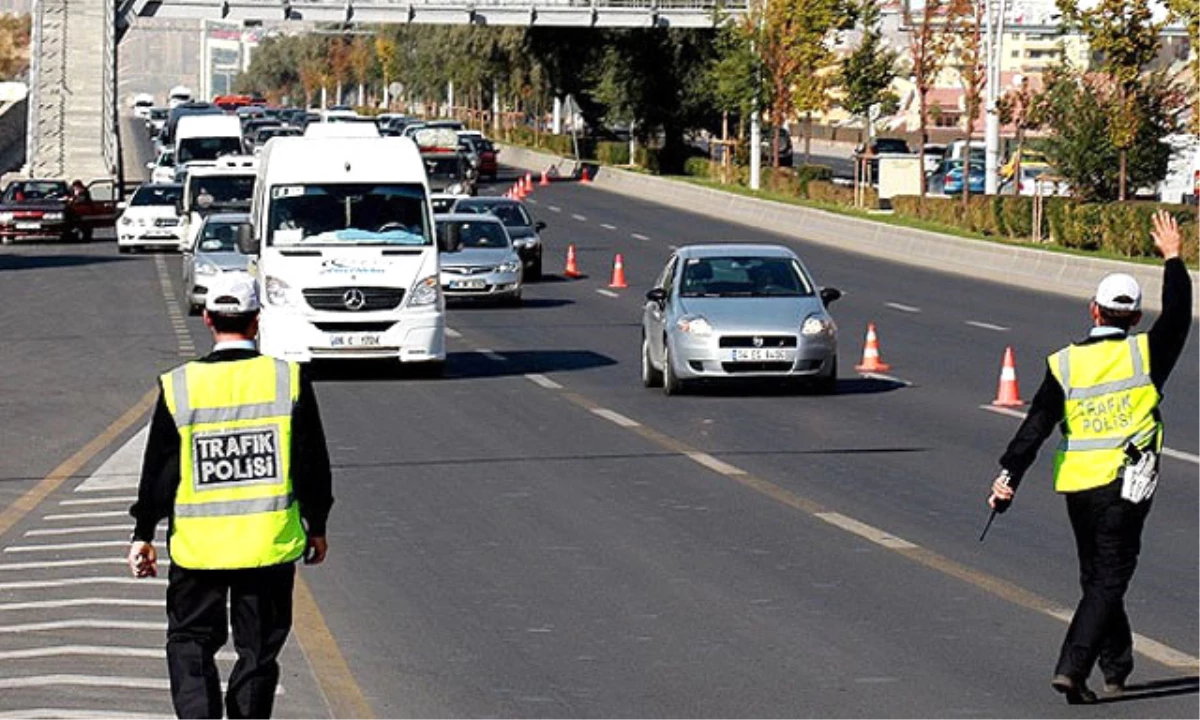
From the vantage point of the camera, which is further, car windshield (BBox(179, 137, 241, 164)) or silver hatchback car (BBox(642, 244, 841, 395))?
car windshield (BBox(179, 137, 241, 164))

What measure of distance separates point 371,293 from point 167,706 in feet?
55.5

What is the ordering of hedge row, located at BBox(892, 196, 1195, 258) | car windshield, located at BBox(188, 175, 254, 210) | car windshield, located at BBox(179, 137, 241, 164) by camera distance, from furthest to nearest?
car windshield, located at BBox(179, 137, 241, 164) → hedge row, located at BBox(892, 196, 1195, 258) → car windshield, located at BBox(188, 175, 254, 210)

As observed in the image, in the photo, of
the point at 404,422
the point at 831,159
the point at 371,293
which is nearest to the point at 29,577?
the point at 404,422

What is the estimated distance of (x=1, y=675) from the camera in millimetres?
10773

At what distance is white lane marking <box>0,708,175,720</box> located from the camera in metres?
9.80

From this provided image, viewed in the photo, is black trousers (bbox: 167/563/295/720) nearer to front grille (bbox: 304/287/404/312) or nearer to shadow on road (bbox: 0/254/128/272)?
front grille (bbox: 304/287/404/312)

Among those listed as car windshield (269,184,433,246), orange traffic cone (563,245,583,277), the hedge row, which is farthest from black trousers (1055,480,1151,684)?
orange traffic cone (563,245,583,277)

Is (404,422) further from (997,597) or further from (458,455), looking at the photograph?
(997,597)

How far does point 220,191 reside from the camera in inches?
1833

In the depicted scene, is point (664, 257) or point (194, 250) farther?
point (664, 257)

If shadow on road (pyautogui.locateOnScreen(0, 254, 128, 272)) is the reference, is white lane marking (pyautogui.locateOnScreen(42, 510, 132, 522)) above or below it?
above

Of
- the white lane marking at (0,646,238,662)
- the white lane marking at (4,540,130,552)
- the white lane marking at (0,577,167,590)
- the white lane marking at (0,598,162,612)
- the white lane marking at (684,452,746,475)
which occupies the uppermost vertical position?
the white lane marking at (0,646,238,662)

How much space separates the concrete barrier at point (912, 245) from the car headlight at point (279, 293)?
378 inches

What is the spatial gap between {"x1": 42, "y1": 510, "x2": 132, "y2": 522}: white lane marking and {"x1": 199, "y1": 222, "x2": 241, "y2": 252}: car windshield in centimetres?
2143
